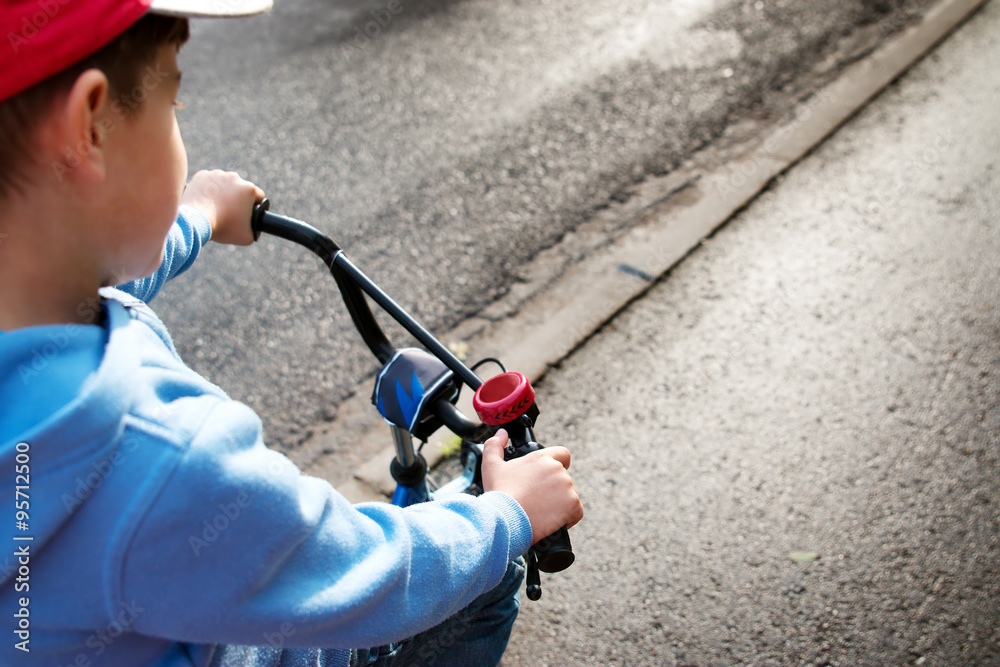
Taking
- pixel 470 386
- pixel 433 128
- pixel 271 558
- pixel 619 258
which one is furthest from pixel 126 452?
pixel 433 128

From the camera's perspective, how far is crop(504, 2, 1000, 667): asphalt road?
224 cm

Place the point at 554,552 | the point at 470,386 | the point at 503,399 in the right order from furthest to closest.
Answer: the point at 470,386 < the point at 503,399 < the point at 554,552

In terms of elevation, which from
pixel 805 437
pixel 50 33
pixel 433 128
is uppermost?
pixel 50 33

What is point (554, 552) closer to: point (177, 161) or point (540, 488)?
point (540, 488)

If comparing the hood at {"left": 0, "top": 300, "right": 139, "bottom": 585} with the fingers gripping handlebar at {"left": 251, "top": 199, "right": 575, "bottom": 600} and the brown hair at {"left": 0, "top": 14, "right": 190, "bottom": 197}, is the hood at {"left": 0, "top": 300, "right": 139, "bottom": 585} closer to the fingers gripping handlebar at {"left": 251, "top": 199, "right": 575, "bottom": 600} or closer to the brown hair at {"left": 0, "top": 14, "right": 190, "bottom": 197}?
the brown hair at {"left": 0, "top": 14, "right": 190, "bottom": 197}

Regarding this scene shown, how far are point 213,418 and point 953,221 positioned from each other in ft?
12.0

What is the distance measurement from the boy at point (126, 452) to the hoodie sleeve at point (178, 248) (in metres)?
0.37

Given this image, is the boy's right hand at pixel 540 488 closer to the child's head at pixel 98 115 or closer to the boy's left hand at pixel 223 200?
the child's head at pixel 98 115

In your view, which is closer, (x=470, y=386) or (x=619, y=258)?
(x=470, y=386)

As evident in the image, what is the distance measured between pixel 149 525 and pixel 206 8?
0.66 metres

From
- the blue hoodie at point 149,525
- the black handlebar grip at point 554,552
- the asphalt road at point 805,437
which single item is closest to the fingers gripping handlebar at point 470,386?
the black handlebar grip at point 554,552

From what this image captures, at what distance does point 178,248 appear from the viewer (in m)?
1.52

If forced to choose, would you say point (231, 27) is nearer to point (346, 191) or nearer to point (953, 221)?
point (346, 191)

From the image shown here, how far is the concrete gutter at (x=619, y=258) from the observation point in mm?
2871
